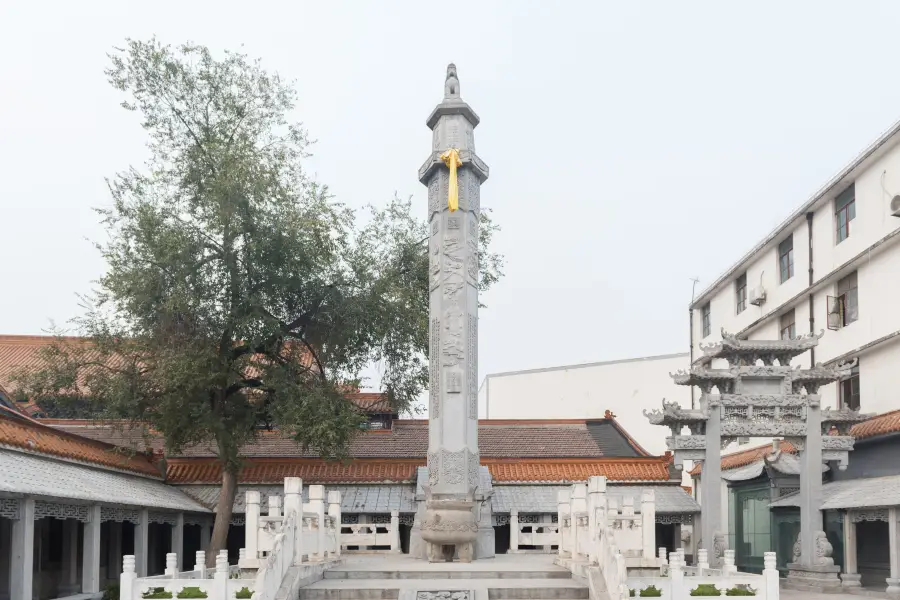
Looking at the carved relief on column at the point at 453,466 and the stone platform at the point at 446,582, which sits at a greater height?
the carved relief on column at the point at 453,466

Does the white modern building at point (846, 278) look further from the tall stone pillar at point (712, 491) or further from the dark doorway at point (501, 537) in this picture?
the dark doorway at point (501, 537)

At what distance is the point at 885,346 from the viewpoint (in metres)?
19.5

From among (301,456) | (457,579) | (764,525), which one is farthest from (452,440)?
(764,525)

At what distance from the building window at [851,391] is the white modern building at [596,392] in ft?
47.7

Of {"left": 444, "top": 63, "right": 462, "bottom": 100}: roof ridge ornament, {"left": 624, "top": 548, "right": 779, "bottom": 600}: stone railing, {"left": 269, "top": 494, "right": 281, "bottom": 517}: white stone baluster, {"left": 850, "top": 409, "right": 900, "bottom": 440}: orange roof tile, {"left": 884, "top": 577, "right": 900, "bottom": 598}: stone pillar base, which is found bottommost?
{"left": 884, "top": 577, "right": 900, "bottom": 598}: stone pillar base

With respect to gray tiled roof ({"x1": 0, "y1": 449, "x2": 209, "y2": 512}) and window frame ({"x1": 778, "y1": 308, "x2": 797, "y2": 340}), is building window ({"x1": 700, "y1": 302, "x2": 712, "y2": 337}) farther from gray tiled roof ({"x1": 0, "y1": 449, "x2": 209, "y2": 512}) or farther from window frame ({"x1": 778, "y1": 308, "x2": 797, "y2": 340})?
gray tiled roof ({"x1": 0, "y1": 449, "x2": 209, "y2": 512})

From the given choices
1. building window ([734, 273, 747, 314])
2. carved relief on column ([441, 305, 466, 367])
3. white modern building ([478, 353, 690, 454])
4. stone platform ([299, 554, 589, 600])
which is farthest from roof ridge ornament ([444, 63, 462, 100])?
white modern building ([478, 353, 690, 454])

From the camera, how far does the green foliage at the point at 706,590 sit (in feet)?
36.3

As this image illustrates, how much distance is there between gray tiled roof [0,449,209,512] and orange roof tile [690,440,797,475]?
1153cm

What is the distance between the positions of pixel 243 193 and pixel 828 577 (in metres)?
12.2

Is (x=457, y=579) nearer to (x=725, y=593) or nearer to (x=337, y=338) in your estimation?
(x=725, y=593)

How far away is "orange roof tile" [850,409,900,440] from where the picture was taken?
57.8 ft

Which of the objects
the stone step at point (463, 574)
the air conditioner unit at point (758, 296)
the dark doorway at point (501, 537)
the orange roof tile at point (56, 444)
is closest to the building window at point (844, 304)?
the air conditioner unit at point (758, 296)

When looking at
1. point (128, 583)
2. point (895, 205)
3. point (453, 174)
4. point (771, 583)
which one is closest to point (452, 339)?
point (453, 174)
